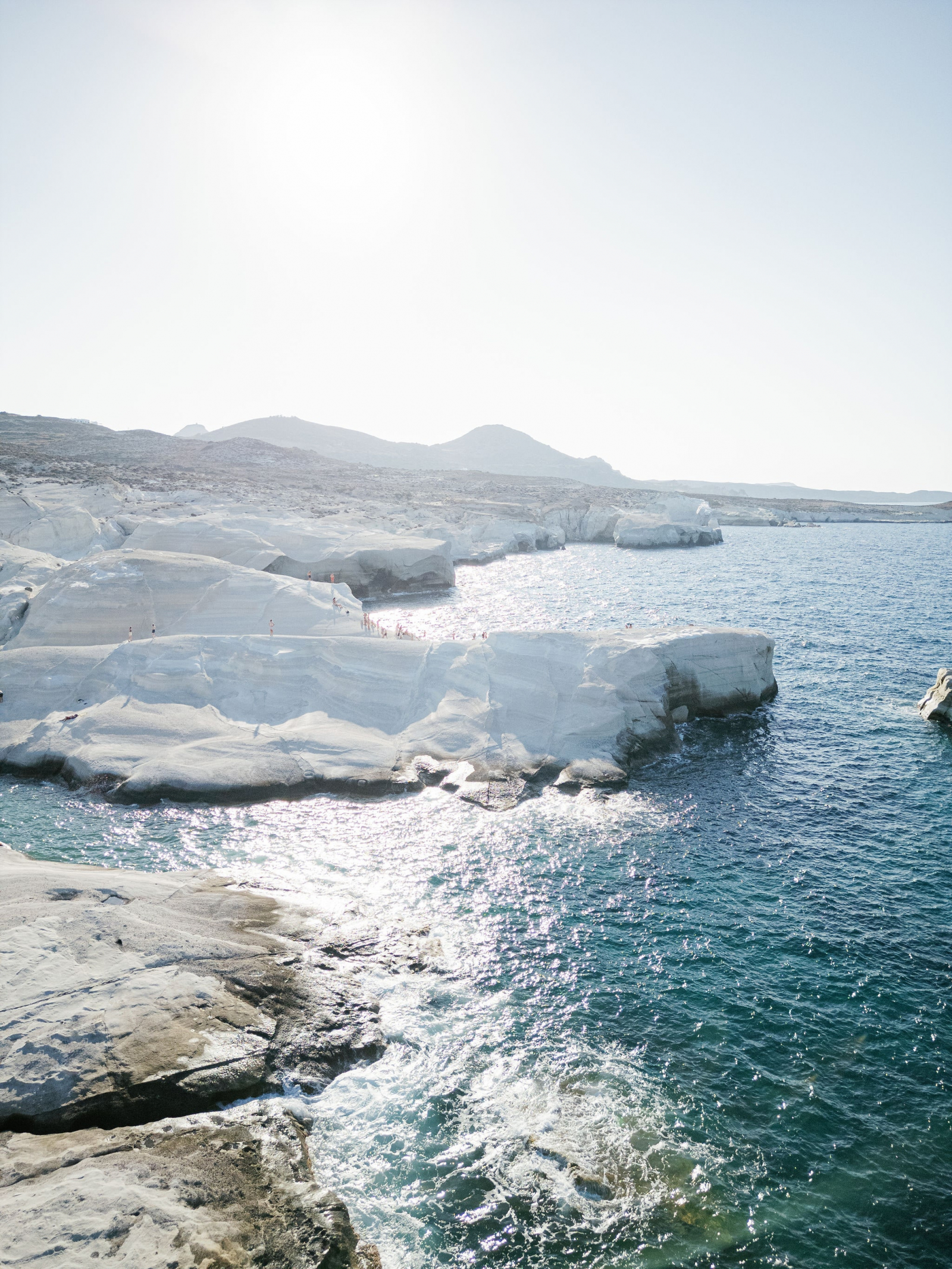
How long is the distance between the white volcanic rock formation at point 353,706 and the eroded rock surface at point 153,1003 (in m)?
8.25

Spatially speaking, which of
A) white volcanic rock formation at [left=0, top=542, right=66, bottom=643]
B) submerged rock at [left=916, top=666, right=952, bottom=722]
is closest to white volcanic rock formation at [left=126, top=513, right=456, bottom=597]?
white volcanic rock formation at [left=0, top=542, right=66, bottom=643]

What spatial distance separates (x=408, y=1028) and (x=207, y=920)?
208 inches

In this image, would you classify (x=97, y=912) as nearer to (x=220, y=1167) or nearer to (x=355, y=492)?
(x=220, y=1167)

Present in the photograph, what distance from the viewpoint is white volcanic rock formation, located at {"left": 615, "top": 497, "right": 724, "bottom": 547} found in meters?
98.2

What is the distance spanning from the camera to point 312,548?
5719 centimetres

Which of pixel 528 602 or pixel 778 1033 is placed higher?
pixel 528 602

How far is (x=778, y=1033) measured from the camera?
14797 mm

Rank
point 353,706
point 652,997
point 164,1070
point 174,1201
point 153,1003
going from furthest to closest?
1. point 353,706
2. point 652,997
3. point 153,1003
4. point 164,1070
5. point 174,1201

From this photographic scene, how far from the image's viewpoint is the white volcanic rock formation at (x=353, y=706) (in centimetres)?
2544

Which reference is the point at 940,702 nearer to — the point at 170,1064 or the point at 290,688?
the point at 290,688

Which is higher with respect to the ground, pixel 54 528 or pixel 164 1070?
pixel 54 528

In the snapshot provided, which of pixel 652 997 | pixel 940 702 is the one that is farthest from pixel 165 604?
pixel 940 702

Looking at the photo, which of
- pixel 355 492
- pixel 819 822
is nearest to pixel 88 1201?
pixel 819 822

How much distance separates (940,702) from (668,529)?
2755 inches
